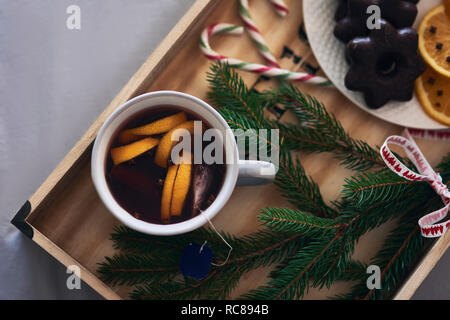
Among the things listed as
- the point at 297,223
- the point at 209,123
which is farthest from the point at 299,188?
the point at 209,123

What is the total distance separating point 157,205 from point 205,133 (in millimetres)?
146

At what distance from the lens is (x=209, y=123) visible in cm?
64

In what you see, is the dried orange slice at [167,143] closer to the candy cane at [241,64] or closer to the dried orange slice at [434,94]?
the candy cane at [241,64]

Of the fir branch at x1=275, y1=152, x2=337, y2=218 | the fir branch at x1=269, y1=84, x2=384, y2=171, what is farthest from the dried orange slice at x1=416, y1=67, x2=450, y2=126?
the fir branch at x1=275, y1=152, x2=337, y2=218

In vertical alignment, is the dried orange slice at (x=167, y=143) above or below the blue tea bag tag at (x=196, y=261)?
above

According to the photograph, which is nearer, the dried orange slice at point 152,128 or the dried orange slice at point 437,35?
the dried orange slice at point 152,128

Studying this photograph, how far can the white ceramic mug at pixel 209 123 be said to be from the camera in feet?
1.99

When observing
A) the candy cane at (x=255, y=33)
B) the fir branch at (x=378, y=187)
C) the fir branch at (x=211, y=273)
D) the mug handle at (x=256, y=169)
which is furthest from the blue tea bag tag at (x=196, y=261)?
the candy cane at (x=255, y=33)

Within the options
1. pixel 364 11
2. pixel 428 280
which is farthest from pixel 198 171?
pixel 428 280

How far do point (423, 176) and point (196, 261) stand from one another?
16.8 inches

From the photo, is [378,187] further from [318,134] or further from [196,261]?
[196,261]

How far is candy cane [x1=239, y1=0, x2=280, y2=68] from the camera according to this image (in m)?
0.76

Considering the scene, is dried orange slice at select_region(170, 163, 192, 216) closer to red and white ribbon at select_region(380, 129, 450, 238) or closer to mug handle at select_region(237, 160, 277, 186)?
mug handle at select_region(237, 160, 277, 186)

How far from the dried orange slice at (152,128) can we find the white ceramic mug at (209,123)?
0.07ft
